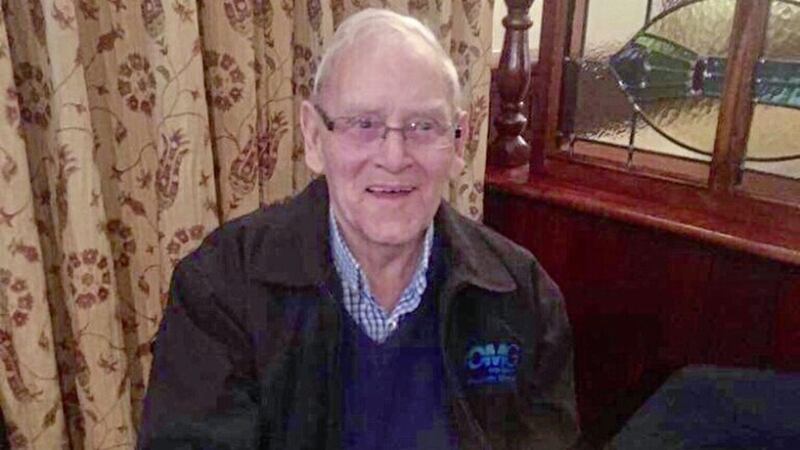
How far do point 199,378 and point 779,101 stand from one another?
3.58 ft

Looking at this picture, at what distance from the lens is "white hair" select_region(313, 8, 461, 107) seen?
3.74 feet

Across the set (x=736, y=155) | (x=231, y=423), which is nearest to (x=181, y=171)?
(x=231, y=423)

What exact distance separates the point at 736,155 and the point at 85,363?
1236 mm

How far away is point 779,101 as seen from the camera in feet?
4.82

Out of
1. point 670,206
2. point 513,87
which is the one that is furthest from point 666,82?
point 513,87

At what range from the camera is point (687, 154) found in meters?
1.61

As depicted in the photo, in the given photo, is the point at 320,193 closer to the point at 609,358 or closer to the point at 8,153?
the point at 8,153

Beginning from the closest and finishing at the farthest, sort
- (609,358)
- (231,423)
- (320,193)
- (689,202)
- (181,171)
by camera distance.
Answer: (231,423), (320,193), (181,171), (689,202), (609,358)

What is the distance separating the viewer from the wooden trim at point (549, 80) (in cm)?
170

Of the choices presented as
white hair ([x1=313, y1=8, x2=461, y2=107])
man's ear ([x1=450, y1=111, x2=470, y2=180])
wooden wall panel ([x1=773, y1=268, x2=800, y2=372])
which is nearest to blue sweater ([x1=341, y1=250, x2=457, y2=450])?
man's ear ([x1=450, y1=111, x2=470, y2=180])

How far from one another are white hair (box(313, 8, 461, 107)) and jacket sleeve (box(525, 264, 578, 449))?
0.35 metres

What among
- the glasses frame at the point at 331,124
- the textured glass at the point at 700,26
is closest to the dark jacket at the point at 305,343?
the glasses frame at the point at 331,124

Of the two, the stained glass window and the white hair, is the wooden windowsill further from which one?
the white hair

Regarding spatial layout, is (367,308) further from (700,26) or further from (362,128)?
(700,26)
